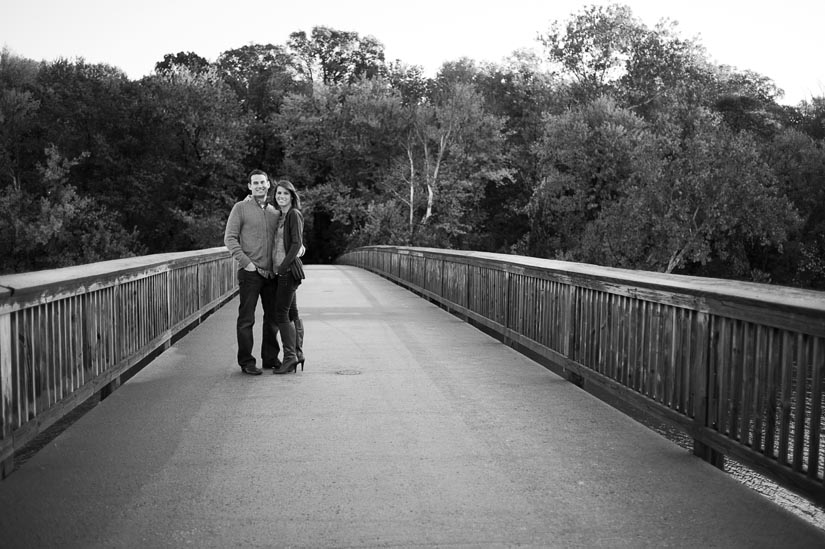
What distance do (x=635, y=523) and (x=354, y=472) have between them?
1527 millimetres

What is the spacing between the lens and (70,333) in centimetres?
→ 563

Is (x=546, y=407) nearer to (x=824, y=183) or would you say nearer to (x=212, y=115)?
(x=824, y=183)

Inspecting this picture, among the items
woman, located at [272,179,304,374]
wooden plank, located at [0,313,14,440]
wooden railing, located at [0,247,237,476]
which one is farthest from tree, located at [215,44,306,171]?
wooden plank, located at [0,313,14,440]

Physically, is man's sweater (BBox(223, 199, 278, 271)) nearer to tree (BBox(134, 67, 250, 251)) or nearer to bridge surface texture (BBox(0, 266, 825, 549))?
bridge surface texture (BBox(0, 266, 825, 549))

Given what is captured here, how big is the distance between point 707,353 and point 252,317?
4581 millimetres

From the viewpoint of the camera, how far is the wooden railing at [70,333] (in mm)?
4500

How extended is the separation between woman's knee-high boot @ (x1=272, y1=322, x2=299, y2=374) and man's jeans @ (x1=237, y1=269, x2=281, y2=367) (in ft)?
0.56

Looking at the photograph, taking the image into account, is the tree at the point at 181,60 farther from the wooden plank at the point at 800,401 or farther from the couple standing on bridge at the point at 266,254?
the wooden plank at the point at 800,401

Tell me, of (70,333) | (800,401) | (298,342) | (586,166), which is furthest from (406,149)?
(800,401)

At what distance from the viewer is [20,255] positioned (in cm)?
4800

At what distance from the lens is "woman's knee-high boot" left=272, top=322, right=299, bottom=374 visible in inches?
305

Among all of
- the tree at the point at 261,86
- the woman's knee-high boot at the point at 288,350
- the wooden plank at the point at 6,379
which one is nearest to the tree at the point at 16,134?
the tree at the point at 261,86

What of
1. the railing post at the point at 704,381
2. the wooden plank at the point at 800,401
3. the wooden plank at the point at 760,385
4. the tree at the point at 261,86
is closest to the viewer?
the wooden plank at the point at 800,401

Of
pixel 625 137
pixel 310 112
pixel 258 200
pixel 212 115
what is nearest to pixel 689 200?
pixel 625 137
